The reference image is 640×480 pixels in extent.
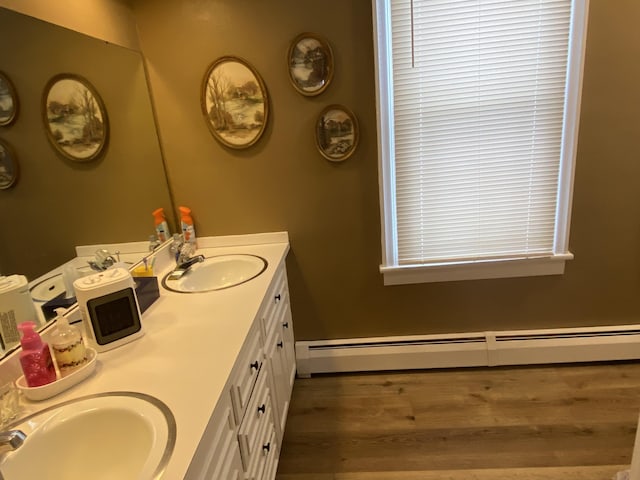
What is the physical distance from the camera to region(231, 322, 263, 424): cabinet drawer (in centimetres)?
125

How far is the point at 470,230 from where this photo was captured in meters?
2.25

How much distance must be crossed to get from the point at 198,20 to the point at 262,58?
0.35 meters

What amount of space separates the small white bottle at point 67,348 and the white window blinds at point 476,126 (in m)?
1.58

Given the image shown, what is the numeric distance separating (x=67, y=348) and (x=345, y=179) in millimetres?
1476

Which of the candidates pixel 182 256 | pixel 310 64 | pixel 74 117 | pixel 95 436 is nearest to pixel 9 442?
pixel 95 436

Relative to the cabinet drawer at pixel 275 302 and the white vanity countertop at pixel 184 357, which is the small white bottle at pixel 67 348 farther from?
the cabinet drawer at pixel 275 302

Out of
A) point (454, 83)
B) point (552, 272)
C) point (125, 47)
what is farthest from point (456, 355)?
point (125, 47)

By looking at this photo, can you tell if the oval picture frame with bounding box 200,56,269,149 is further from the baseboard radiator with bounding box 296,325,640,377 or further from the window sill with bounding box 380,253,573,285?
the baseboard radiator with bounding box 296,325,640,377

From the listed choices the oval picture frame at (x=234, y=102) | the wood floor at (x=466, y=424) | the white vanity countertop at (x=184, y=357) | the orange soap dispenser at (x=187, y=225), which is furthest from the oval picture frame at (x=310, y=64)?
the wood floor at (x=466, y=424)

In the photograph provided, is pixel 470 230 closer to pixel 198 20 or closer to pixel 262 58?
pixel 262 58

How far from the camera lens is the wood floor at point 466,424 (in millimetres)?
1832

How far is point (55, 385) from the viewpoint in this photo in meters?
1.09

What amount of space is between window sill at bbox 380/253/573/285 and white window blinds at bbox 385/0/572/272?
0.04 m

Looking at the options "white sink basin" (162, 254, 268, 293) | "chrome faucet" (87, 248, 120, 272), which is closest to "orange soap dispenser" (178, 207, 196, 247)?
"white sink basin" (162, 254, 268, 293)
